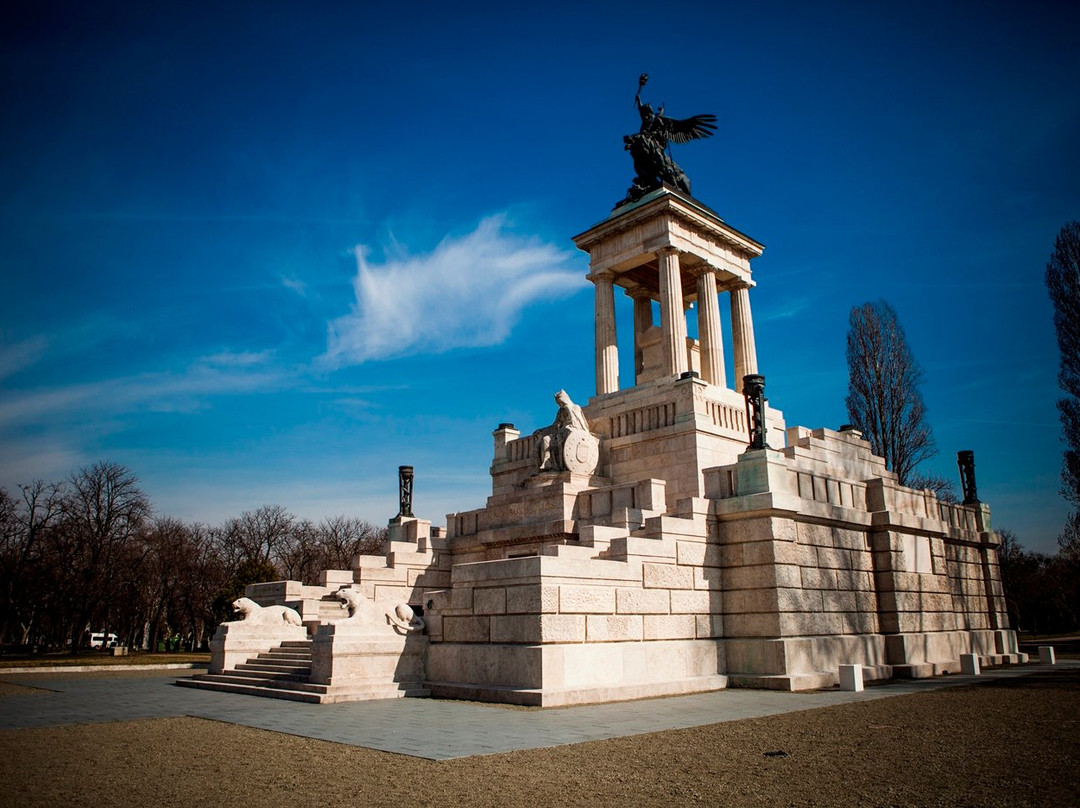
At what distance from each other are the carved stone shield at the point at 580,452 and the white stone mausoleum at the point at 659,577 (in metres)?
0.06

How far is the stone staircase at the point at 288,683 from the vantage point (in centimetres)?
1441

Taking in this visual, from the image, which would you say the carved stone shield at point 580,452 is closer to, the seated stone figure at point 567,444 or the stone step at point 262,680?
the seated stone figure at point 567,444

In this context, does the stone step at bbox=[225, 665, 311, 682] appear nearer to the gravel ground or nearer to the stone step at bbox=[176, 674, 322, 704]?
the stone step at bbox=[176, 674, 322, 704]

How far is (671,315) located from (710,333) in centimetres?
186

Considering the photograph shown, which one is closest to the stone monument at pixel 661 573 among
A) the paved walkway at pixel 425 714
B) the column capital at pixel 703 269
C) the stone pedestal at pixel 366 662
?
the stone pedestal at pixel 366 662

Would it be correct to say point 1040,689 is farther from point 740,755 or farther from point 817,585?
point 740,755

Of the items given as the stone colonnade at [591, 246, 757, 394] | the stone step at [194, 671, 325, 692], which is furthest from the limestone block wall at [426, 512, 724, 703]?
the stone colonnade at [591, 246, 757, 394]

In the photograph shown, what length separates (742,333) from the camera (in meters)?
32.1

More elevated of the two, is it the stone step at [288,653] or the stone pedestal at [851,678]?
the stone step at [288,653]

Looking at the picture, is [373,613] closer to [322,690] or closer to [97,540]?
[322,690]

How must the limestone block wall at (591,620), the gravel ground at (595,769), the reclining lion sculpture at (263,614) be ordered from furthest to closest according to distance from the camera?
the reclining lion sculpture at (263,614), the limestone block wall at (591,620), the gravel ground at (595,769)

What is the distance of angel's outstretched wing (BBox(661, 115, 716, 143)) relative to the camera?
116 ft

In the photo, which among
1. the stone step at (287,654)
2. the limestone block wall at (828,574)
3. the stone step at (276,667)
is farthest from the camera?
the stone step at (287,654)

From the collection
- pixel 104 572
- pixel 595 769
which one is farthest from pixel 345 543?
pixel 595 769
